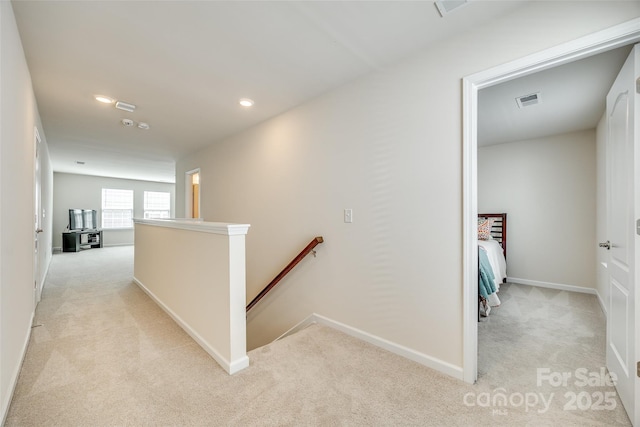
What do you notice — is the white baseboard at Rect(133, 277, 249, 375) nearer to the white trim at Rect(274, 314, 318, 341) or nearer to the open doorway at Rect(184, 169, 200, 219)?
the white trim at Rect(274, 314, 318, 341)

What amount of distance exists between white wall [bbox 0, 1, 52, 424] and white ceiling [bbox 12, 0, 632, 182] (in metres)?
0.26

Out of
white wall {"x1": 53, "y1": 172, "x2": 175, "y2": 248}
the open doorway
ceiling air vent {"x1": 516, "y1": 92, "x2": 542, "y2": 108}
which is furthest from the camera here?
white wall {"x1": 53, "y1": 172, "x2": 175, "y2": 248}

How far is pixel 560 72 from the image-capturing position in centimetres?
235

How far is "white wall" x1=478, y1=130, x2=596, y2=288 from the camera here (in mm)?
3920

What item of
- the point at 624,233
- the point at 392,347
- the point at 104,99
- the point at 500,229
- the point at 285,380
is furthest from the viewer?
the point at 500,229

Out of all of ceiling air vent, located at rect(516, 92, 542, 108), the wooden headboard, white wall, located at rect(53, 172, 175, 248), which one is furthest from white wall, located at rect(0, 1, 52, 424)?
white wall, located at rect(53, 172, 175, 248)

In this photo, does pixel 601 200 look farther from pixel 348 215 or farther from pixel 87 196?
pixel 87 196

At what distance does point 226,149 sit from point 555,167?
17.0 feet

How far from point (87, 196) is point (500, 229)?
11771mm

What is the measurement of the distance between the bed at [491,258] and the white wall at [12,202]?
3806 millimetres

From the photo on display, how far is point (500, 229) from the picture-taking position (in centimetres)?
462

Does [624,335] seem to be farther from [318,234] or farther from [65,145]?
[65,145]

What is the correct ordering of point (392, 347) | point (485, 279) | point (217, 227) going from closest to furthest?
point (217, 227) → point (392, 347) → point (485, 279)

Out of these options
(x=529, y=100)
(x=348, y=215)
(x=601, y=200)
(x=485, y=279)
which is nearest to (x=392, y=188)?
(x=348, y=215)
